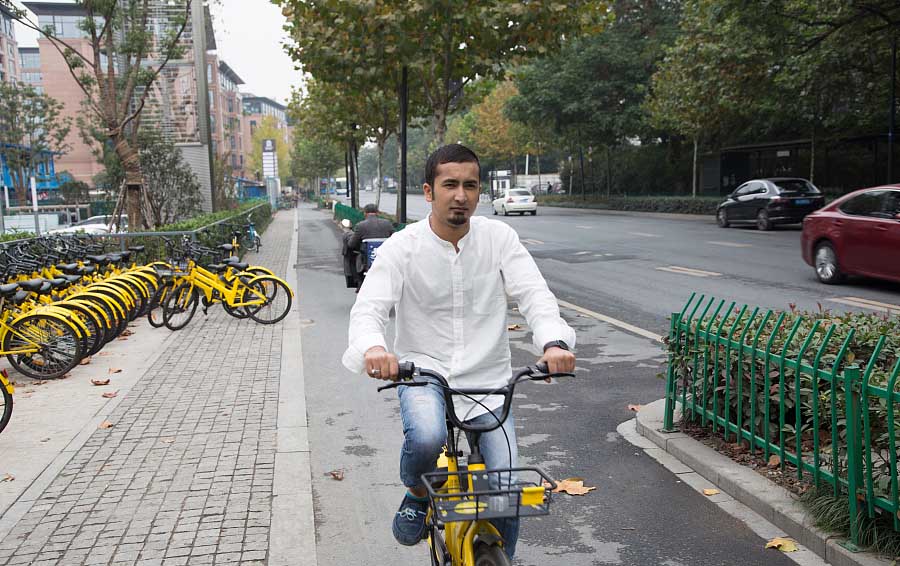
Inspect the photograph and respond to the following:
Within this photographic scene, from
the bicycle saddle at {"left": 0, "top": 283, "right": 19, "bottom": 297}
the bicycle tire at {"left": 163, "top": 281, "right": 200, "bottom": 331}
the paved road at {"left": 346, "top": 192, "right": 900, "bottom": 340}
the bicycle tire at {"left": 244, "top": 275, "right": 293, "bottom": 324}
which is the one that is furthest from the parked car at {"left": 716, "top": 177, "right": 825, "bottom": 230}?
the bicycle saddle at {"left": 0, "top": 283, "right": 19, "bottom": 297}

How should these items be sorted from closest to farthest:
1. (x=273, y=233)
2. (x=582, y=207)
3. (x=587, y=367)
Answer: (x=587, y=367)
(x=273, y=233)
(x=582, y=207)

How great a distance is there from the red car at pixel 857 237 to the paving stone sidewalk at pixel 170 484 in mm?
8780

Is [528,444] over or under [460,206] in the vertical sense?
under

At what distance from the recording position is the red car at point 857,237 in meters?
12.0

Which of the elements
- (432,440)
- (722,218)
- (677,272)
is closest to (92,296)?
(432,440)

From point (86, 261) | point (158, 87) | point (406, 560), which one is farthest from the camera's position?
point (158, 87)

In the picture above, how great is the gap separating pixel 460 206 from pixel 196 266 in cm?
889

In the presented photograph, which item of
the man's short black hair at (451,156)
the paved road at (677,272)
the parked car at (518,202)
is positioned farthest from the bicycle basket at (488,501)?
the parked car at (518,202)

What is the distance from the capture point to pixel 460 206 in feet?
10.1

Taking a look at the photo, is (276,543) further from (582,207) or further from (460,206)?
(582,207)

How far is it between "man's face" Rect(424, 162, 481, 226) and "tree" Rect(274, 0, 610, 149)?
41.9 feet

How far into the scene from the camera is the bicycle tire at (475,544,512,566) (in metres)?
2.73

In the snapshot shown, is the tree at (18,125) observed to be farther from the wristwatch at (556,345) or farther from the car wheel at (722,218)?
the wristwatch at (556,345)

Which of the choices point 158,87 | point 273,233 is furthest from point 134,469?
point 273,233
